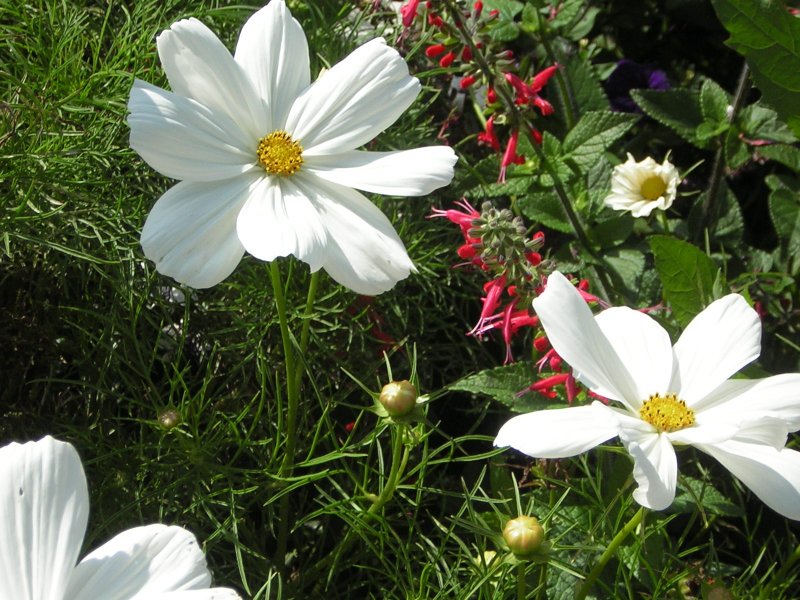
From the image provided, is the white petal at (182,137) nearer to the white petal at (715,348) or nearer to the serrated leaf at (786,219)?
the white petal at (715,348)

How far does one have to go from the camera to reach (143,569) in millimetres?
518

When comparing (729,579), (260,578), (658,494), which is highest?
(658,494)

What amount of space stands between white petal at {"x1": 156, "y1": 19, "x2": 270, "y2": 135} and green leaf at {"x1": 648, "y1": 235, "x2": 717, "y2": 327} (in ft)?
1.18

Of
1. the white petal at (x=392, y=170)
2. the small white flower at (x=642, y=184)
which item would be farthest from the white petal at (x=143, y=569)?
the small white flower at (x=642, y=184)

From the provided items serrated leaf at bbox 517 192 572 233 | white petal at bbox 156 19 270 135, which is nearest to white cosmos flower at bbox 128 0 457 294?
white petal at bbox 156 19 270 135

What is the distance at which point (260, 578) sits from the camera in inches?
32.3

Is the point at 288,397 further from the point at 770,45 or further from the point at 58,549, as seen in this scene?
the point at 770,45

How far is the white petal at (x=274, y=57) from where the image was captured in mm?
674

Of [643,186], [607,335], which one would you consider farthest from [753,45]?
[607,335]

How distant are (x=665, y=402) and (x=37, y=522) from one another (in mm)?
381

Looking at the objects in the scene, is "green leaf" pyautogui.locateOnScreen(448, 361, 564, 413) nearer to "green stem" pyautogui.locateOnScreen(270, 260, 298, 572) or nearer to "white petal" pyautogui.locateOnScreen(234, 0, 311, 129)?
"green stem" pyautogui.locateOnScreen(270, 260, 298, 572)

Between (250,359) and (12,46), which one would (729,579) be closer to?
Result: (250,359)

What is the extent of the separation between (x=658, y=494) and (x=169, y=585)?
27cm

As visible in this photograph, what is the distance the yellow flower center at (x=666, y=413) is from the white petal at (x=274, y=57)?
0.32m
